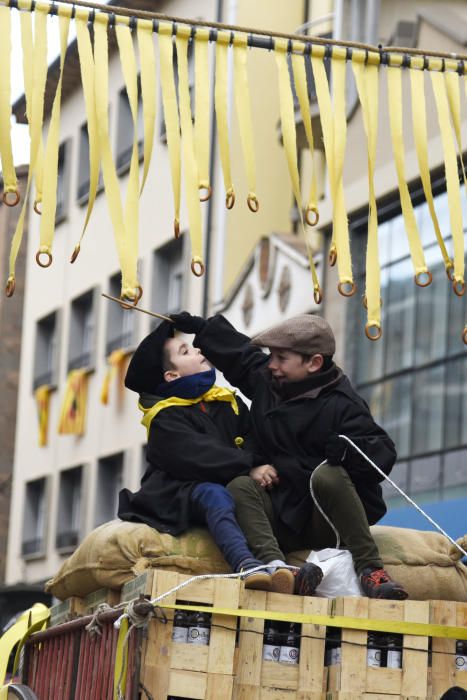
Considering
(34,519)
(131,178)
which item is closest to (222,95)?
(131,178)

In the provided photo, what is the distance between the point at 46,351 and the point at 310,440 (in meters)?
29.2

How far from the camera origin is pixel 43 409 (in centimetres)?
3491

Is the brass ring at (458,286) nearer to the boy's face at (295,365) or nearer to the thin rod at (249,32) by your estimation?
the boy's face at (295,365)

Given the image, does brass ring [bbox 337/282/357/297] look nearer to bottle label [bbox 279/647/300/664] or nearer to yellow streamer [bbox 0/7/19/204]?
yellow streamer [bbox 0/7/19/204]

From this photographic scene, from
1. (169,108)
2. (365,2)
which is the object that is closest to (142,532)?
(169,108)

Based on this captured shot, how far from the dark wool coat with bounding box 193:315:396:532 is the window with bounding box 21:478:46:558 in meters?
27.4

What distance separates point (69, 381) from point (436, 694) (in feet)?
90.2

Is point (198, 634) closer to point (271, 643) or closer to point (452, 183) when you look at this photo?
point (271, 643)

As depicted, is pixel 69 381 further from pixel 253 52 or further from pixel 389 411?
pixel 389 411

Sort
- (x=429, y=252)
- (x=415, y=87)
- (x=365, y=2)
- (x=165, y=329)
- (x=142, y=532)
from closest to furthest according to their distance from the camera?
(x=142, y=532) < (x=165, y=329) < (x=415, y=87) < (x=429, y=252) < (x=365, y=2)

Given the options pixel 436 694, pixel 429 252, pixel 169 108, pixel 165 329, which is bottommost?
pixel 436 694

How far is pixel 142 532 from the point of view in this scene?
6957 mm

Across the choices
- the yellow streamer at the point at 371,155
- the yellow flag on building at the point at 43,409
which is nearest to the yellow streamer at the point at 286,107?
the yellow streamer at the point at 371,155

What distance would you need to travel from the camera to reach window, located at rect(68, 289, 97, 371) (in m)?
33.7
